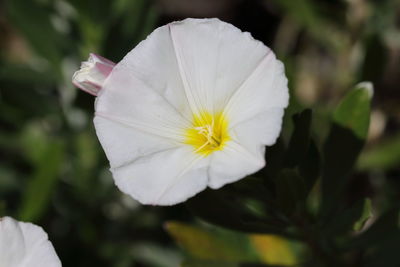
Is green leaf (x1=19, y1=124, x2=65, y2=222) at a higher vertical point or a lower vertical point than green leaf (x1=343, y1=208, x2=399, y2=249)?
lower

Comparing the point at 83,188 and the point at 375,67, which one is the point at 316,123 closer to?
the point at 375,67

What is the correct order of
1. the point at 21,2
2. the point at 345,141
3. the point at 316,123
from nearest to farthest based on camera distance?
the point at 345,141
the point at 21,2
the point at 316,123

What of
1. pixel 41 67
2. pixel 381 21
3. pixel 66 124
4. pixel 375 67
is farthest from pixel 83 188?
pixel 381 21

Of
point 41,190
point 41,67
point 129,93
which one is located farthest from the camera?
point 41,67

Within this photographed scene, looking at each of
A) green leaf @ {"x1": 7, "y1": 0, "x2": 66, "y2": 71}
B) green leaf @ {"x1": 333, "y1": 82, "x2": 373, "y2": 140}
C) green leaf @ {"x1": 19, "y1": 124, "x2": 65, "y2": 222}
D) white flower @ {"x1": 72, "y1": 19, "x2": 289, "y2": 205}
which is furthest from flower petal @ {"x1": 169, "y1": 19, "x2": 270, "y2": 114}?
green leaf @ {"x1": 7, "y1": 0, "x2": 66, "y2": 71}

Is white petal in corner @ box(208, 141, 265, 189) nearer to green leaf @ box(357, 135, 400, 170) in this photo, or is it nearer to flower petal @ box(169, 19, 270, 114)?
flower petal @ box(169, 19, 270, 114)

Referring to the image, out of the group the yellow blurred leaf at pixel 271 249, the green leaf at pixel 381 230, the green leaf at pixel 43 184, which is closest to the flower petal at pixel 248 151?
the green leaf at pixel 381 230
